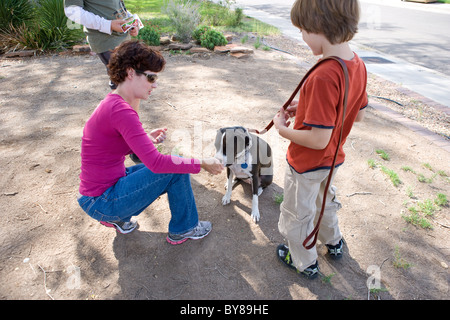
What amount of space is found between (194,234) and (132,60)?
1.53 m

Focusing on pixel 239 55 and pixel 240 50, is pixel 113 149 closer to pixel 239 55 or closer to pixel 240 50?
pixel 239 55

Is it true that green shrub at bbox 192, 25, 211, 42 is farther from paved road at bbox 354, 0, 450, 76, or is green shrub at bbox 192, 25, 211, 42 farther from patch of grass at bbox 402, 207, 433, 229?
patch of grass at bbox 402, 207, 433, 229

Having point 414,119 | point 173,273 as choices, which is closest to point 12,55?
point 173,273

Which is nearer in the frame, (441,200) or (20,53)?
(441,200)

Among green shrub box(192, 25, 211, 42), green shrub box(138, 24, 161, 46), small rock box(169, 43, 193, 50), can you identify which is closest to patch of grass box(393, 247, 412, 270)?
small rock box(169, 43, 193, 50)

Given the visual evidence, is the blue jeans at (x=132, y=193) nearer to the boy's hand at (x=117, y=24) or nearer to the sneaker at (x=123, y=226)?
the sneaker at (x=123, y=226)

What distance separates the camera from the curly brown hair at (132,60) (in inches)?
77.9

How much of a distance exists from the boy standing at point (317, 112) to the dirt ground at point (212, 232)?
0.53m

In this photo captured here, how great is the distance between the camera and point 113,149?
83.0 inches

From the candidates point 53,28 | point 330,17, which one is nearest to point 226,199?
point 330,17

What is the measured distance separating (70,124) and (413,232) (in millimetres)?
4605

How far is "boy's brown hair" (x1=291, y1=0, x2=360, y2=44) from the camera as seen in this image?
143cm

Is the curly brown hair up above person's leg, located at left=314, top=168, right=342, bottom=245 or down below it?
above

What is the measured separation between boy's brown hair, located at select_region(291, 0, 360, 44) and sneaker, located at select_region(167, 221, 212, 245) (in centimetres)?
184
